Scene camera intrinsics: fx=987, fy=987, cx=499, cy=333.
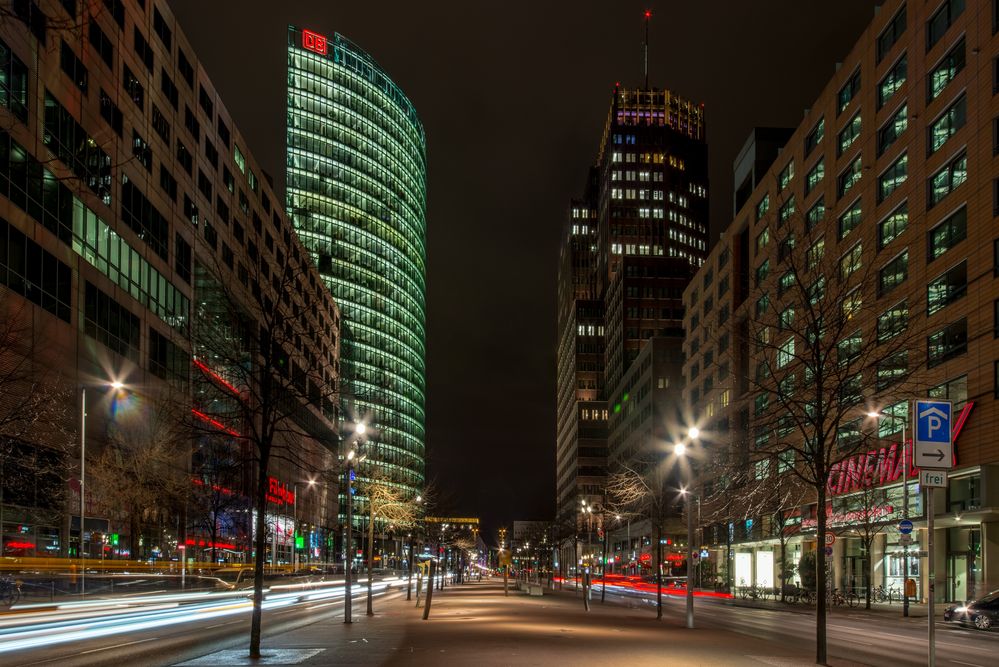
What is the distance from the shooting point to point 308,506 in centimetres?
11581

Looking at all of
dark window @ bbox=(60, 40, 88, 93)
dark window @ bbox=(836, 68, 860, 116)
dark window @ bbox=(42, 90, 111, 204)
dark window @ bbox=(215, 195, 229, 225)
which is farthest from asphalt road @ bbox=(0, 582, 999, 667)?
dark window @ bbox=(215, 195, 229, 225)

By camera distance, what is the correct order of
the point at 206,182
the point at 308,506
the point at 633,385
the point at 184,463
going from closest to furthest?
the point at 184,463
the point at 206,182
the point at 308,506
the point at 633,385

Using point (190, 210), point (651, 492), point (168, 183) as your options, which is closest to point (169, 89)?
point (168, 183)

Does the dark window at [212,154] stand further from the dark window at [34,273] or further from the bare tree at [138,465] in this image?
the dark window at [34,273]

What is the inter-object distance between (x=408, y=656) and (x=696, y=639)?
865 cm

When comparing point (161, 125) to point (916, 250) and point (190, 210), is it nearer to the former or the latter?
point (190, 210)

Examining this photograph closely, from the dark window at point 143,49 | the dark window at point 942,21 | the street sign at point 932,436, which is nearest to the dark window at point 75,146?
the dark window at point 143,49

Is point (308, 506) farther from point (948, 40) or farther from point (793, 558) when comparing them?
point (948, 40)

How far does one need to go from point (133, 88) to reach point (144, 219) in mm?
7506

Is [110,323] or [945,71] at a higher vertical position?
[945,71]

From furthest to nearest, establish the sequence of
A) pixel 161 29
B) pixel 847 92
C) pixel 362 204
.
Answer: pixel 362 204 → pixel 847 92 → pixel 161 29

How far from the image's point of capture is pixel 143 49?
58.5 meters

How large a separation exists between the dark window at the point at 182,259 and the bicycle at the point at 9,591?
36.1 meters

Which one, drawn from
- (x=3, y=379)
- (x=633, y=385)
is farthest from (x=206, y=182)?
(x=633, y=385)
